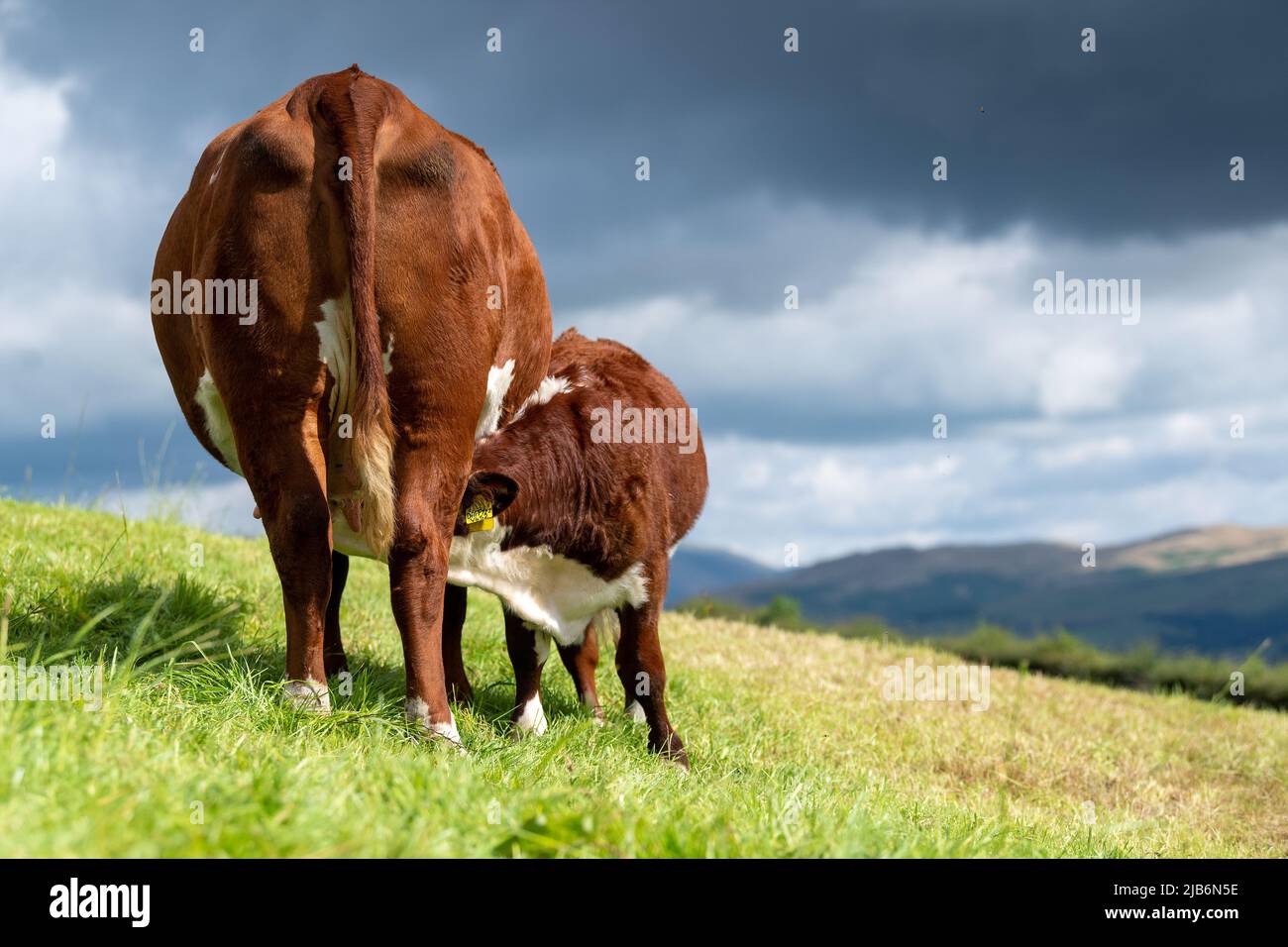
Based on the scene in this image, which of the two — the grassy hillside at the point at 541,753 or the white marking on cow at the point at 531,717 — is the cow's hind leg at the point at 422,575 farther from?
the white marking on cow at the point at 531,717

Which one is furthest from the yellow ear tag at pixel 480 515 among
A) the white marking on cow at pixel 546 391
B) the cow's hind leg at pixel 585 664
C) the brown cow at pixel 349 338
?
the cow's hind leg at pixel 585 664

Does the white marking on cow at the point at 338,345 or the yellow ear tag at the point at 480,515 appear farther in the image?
the yellow ear tag at the point at 480,515

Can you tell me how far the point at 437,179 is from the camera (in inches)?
207

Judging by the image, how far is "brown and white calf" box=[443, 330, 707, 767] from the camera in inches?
252

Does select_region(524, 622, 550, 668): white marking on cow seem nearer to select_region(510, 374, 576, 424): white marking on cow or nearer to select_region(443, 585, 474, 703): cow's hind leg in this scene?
select_region(443, 585, 474, 703): cow's hind leg

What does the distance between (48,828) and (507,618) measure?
4192 millimetres

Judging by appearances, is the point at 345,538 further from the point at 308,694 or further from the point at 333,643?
the point at 333,643

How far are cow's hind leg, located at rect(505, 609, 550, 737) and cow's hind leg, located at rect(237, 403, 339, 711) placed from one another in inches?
68.2

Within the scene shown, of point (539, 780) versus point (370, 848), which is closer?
point (370, 848)

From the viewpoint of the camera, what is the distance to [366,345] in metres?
4.84

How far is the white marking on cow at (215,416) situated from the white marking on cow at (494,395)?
1237 millimetres

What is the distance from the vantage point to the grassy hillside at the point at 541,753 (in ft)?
10.0
